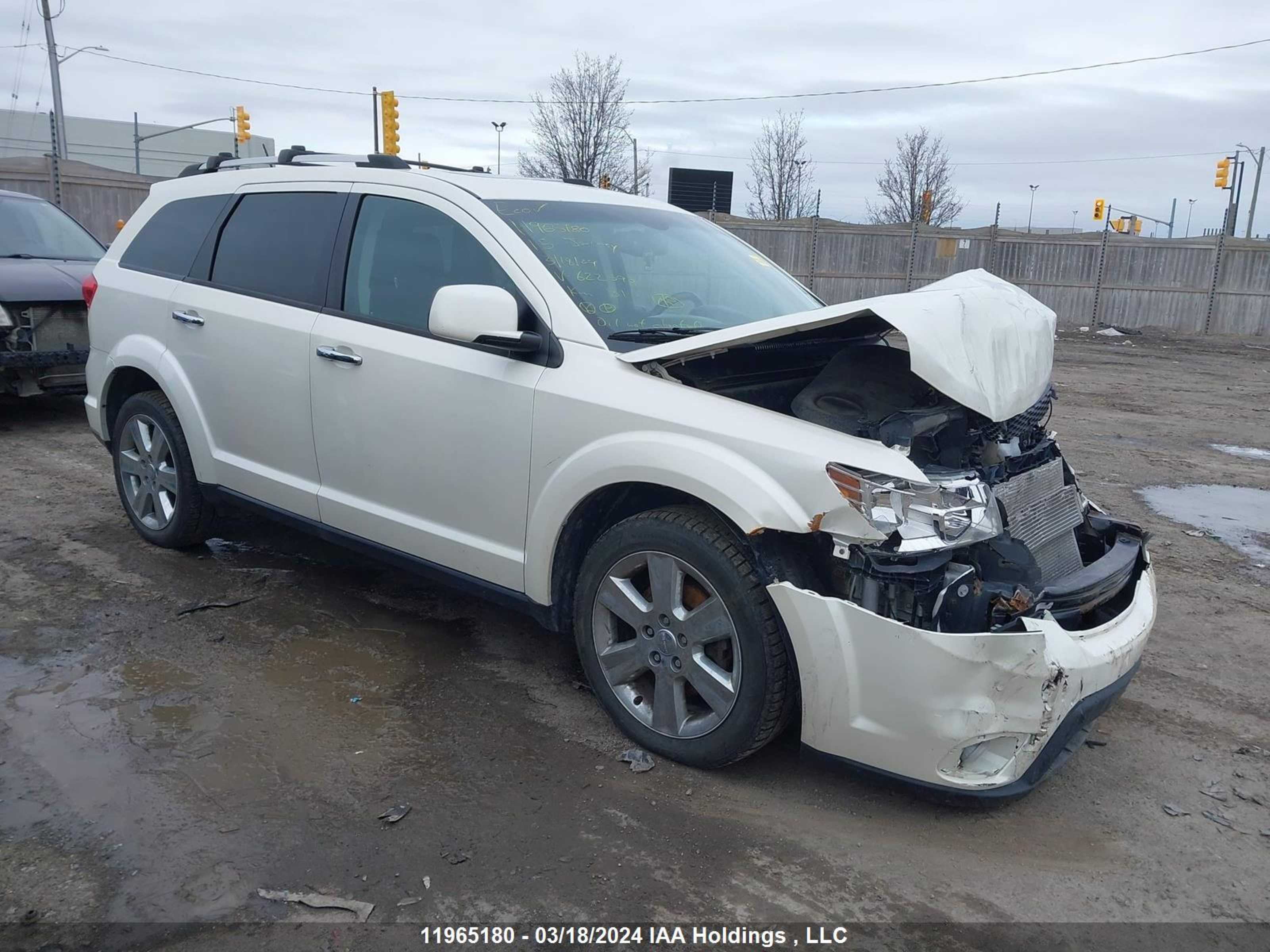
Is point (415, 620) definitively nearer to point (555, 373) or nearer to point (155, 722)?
point (155, 722)

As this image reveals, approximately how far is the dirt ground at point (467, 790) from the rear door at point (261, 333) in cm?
67

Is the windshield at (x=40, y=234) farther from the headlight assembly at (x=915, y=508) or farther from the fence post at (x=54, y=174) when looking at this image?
the fence post at (x=54, y=174)

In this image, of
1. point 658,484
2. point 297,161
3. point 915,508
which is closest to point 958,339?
point 915,508

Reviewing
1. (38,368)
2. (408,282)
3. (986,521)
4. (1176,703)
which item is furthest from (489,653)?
(38,368)

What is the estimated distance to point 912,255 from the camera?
25.0 meters

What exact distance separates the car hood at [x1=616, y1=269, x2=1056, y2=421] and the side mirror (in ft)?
1.29

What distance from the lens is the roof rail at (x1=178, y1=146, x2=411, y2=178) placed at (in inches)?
172

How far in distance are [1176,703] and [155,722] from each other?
381cm

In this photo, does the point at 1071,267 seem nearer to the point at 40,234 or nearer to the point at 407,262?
the point at 40,234

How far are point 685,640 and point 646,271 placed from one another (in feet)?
5.18

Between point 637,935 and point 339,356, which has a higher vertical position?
point 339,356

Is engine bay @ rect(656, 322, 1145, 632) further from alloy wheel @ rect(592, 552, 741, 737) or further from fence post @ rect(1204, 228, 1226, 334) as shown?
fence post @ rect(1204, 228, 1226, 334)

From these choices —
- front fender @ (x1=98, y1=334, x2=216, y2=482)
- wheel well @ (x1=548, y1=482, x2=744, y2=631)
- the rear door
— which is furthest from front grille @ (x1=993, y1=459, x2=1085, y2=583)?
front fender @ (x1=98, y1=334, x2=216, y2=482)

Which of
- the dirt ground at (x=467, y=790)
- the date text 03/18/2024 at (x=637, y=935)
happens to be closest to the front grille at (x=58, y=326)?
the dirt ground at (x=467, y=790)
